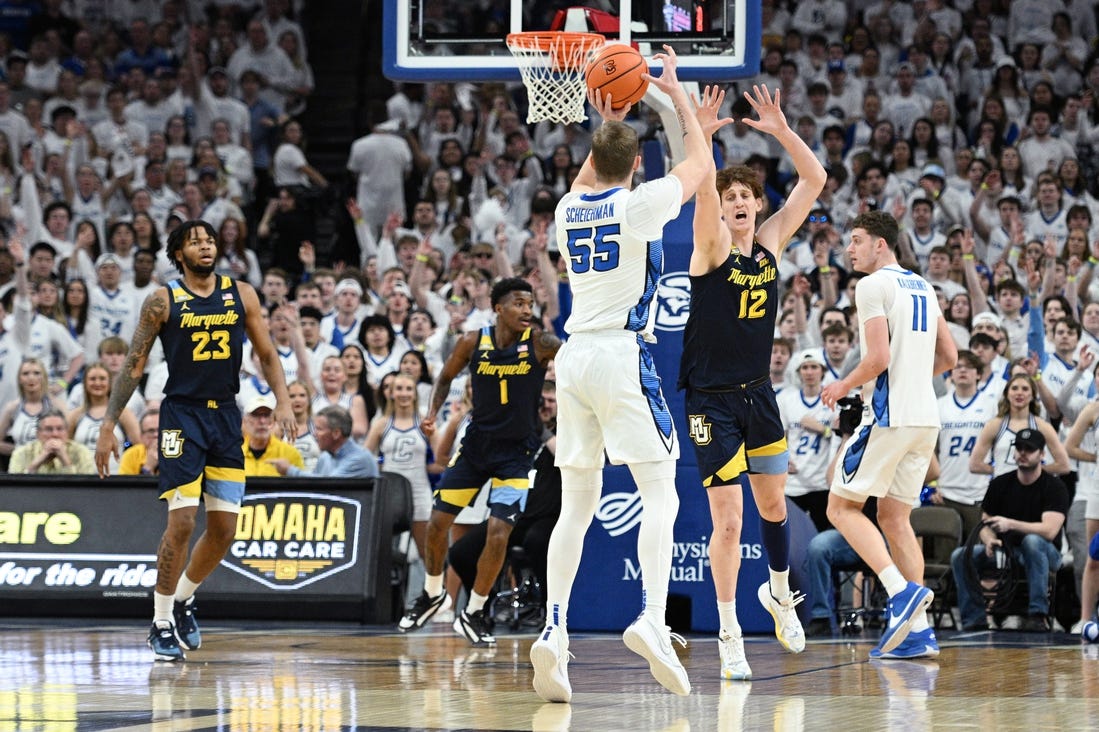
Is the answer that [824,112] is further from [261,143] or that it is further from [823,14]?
[261,143]

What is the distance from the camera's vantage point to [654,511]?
24.7 ft

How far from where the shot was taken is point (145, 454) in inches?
562

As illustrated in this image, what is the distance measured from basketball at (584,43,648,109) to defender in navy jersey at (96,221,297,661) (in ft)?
9.61

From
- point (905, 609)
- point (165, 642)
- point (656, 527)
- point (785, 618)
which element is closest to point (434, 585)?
point (165, 642)

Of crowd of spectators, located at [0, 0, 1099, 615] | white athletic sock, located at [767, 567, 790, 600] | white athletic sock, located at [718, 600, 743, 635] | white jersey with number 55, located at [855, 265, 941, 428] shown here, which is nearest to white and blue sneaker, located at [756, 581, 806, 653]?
white athletic sock, located at [767, 567, 790, 600]

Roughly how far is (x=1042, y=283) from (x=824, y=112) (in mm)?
4949

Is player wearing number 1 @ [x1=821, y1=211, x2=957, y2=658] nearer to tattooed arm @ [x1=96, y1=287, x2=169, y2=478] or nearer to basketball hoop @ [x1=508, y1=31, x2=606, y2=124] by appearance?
basketball hoop @ [x1=508, y1=31, x2=606, y2=124]

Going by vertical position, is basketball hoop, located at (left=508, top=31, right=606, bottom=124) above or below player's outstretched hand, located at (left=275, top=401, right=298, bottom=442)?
above

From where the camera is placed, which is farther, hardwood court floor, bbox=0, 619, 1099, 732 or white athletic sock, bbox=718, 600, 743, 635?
white athletic sock, bbox=718, 600, 743, 635

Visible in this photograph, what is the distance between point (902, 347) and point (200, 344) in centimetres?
424

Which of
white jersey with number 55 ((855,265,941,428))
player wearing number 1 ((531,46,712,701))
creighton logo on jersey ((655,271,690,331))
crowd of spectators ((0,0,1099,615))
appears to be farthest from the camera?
crowd of spectators ((0,0,1099,615))

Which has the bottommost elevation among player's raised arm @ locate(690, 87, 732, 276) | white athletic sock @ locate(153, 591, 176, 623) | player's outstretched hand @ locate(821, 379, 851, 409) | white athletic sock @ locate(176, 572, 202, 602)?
white athletic sock @ locate(153, 591, 176, 623)

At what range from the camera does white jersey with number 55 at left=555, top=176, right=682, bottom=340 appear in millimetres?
7445

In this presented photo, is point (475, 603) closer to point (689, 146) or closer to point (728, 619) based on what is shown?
point (728, 619)
